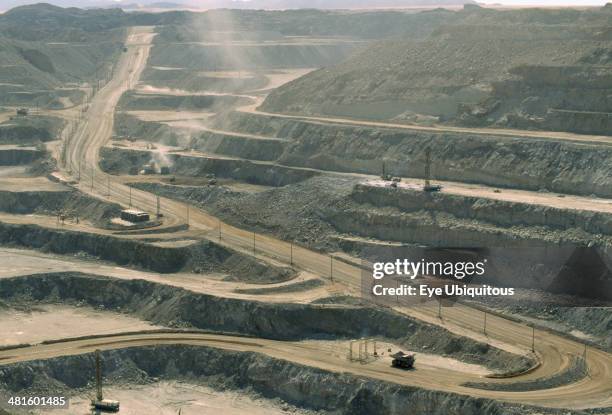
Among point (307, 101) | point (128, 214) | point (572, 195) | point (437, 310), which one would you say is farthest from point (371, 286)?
point (307, 101)

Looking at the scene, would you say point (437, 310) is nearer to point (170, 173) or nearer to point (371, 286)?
point (371, 286)

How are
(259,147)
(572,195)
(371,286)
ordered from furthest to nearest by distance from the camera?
(259,147), (572,195), (371,286)

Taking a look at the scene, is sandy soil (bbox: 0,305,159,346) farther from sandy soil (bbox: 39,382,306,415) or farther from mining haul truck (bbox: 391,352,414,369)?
mining haul truck (bbox: 391,352,414,369)

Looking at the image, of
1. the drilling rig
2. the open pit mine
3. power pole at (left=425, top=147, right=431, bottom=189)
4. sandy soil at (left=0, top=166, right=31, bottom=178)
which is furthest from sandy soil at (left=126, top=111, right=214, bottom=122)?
the drilling rig

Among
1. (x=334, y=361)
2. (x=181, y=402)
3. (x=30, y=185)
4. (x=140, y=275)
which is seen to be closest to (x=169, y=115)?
(x=30, y=185)

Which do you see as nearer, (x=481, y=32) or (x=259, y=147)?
(x=259, y=147)

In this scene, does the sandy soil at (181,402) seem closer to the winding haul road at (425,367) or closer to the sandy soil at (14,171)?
the winding haul road at (425,367)

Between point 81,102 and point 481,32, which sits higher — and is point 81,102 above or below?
below
